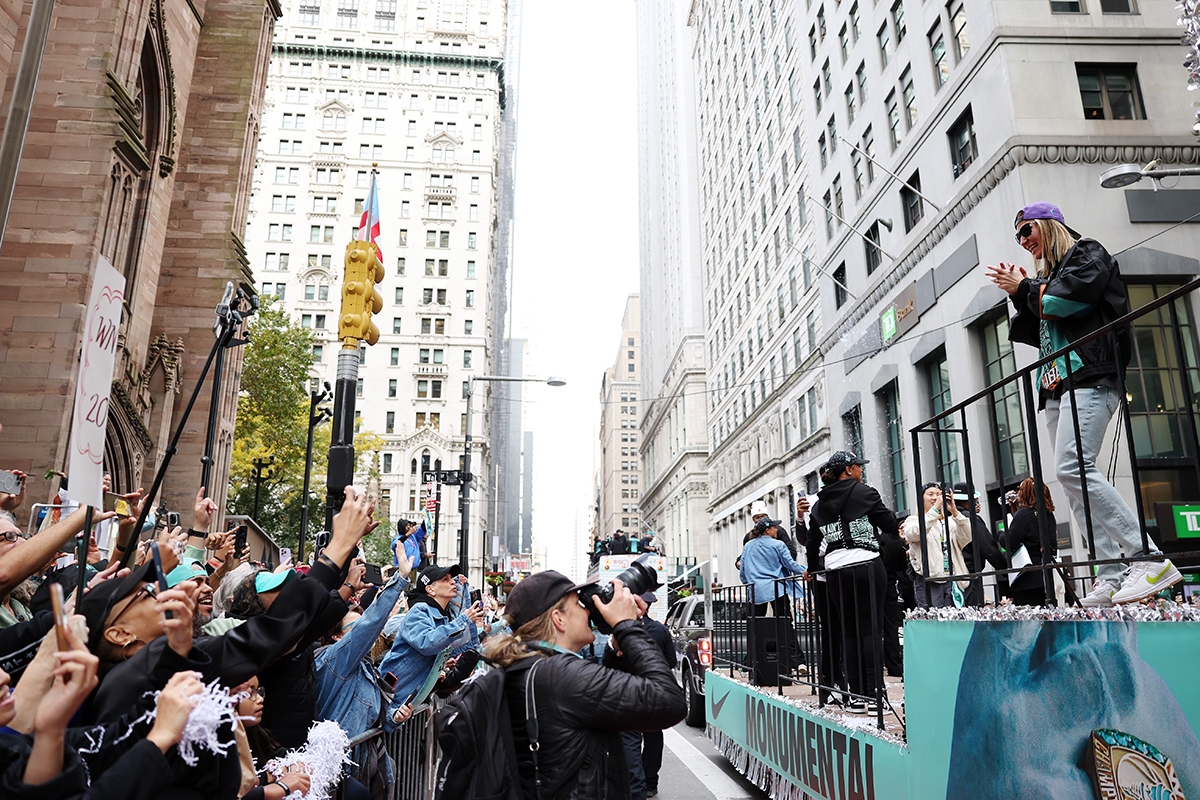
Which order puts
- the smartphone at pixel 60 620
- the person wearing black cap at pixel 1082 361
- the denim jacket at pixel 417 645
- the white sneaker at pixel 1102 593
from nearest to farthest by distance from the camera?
1. the smartphone at pixel 60 620
2. the white sneaker at pixel 1102 593
3. the person wearing black cap at pixel 1082 361
4. the denim jacket at pixel 417 645

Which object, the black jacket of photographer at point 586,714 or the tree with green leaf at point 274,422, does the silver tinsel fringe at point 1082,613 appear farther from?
the tree with green leaf at point 274,422

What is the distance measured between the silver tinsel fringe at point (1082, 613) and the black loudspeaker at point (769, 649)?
3434 millimetres

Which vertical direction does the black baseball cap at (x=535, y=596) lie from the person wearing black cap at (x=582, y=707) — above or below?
above

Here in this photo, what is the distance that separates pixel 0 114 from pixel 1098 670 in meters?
18.5

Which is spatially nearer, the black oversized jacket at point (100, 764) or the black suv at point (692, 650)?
the black oversized jacket at point (100, 764)

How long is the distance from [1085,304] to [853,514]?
95.1 inches

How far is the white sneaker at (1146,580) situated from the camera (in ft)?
11.0

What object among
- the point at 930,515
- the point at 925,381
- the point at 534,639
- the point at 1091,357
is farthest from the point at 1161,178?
the point at 534,639

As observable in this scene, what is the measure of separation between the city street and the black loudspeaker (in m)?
1.26

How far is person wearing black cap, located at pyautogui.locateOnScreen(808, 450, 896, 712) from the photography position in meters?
6.02

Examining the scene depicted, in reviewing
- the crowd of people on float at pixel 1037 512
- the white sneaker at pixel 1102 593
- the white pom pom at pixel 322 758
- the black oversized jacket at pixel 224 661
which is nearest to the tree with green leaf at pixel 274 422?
the crowd of people on float at pixel 1037 512

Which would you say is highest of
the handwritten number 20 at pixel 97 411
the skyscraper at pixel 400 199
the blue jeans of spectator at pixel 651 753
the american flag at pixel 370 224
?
the skyscraper at pixel 400 199

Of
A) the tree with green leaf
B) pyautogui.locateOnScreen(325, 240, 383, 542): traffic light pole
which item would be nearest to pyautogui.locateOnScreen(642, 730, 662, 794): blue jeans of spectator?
pyautogui.locateOnScreen(325, 240, 383, 542): traffic light pole

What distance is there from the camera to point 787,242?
132 feet
